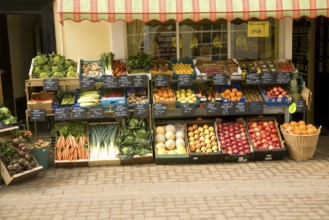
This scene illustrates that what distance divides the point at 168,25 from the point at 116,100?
2.14 metres

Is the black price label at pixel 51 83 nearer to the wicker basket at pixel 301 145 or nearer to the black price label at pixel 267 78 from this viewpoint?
the black price label at pixel 267 78

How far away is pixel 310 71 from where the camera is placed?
11.9 metres

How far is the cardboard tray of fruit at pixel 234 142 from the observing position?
8617 mm

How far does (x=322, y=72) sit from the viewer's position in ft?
37.4

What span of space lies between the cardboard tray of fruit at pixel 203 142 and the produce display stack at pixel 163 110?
0.7 inches

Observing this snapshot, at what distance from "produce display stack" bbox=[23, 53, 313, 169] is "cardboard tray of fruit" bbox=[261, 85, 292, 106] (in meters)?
0.02

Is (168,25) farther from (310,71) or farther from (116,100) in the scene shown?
(310,71)

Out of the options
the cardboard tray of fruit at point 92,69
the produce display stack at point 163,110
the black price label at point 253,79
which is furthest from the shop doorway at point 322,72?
the cardboard tray of fruit at point 92,69

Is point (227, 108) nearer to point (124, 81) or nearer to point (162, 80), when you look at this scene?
point (162, 80)

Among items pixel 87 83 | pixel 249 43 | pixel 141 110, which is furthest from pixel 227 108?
pixel 87 83

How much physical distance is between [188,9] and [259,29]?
2.09 metres

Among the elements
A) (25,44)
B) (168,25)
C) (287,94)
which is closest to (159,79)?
(168,25)

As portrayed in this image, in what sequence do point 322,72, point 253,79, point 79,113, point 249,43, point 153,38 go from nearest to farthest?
point 79,113
point 253,79
point 153,38
point 249,43
point 322,72

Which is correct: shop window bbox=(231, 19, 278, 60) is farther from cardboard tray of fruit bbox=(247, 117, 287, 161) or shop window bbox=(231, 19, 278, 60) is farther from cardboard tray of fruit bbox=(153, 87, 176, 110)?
cardboard tray of fruit bbox=(153, 87, 176, 110)
